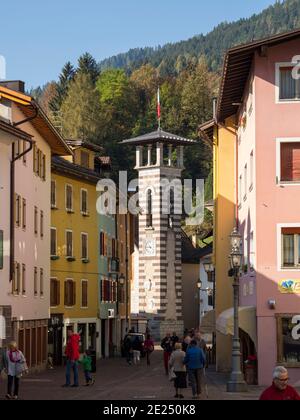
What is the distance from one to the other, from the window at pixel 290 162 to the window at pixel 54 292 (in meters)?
24.3

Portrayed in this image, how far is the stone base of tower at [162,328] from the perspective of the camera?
3947 inches

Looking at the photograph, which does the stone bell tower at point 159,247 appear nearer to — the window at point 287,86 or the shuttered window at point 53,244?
the shuttered window at point 53,244

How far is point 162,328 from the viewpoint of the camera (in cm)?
10044

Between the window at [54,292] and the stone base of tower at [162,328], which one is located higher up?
the window at [54,292]

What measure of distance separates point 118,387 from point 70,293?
25350 mm

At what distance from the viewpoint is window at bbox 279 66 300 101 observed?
3716 centimetres

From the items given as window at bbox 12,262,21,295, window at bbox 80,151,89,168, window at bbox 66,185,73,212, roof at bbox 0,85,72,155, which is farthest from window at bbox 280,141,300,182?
window at bbox 80,151,89,168

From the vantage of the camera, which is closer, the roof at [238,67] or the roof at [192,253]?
the roof at [238,67]

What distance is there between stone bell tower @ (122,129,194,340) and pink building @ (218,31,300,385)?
63.0 metres

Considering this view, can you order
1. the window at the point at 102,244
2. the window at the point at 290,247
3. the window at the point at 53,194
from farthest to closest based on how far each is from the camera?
the window at the point at 102,244 < the window at the point at 53,194 < the window at the point at 290,247

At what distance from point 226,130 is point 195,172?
304ft

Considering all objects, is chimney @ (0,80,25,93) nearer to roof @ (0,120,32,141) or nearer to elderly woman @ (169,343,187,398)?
roof @ (0,120,32,141)

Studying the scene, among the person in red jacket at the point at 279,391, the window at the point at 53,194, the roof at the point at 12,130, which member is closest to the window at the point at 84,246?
the window at the point at 53,194
